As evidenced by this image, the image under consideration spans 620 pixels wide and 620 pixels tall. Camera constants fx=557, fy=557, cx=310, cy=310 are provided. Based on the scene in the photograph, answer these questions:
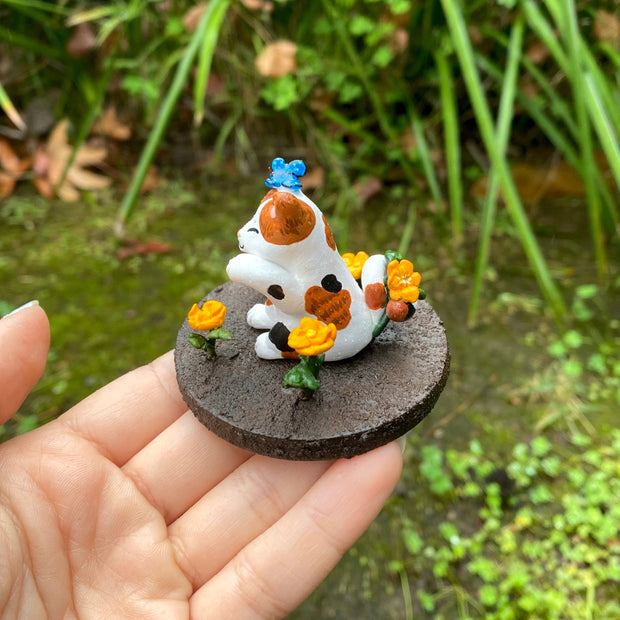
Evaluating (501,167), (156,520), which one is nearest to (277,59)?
(501,167)

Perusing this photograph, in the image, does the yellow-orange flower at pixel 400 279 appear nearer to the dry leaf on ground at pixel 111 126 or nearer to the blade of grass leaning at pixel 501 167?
the blade of grass leaning at pixel 501 167

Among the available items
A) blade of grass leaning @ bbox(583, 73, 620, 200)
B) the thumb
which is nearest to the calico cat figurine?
the thumb

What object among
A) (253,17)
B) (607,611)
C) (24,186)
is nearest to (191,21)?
(253,17)

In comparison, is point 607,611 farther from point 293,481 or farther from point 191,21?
point 191,21

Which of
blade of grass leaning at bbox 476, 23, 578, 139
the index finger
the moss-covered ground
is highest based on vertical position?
blade of grass leaning at bbox 476, 23, 578, 139

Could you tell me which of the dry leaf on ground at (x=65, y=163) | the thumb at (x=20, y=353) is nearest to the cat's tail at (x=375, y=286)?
the thumb at (x=20, y=353)

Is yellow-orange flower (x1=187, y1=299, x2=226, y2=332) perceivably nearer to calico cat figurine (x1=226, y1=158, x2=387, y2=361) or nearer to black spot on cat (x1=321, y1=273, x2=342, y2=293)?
calico cat figurine (x1=226, y1=158, x2=387, y2=361)

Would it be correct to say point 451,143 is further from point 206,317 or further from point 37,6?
point 37,6
